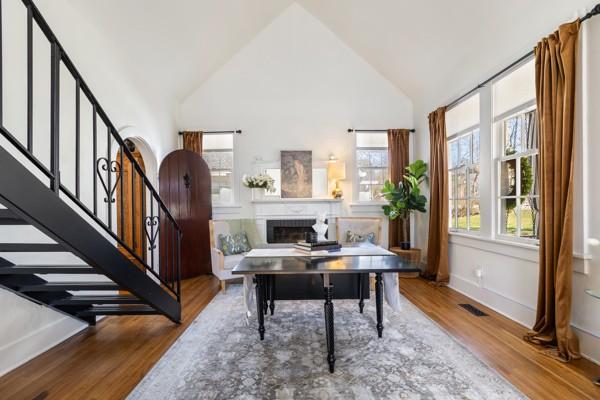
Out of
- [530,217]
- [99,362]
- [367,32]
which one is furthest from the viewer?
[367,32]

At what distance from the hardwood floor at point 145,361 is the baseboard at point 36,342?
62 mm

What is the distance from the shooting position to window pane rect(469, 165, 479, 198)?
375 centimetres

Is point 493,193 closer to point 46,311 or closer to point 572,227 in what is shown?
point 572,227

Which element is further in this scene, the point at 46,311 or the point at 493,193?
the point at 493,193

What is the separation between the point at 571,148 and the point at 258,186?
3.98 meters

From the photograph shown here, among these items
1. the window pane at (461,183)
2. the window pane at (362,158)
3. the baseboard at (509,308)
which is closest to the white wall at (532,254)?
the baseboard at (509,308)

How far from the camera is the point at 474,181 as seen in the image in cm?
381

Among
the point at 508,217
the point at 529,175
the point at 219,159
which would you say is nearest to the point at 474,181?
the point at 508,217

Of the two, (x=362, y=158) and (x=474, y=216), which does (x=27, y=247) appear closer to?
(x=474, y=216)

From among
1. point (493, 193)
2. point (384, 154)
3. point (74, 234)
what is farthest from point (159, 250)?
point (493, 193)

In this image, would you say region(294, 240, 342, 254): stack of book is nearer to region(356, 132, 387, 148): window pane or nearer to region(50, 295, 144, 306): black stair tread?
region(50, 295, 144, 306): black stair tread

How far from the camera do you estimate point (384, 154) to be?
554cm

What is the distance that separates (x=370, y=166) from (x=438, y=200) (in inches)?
61.3

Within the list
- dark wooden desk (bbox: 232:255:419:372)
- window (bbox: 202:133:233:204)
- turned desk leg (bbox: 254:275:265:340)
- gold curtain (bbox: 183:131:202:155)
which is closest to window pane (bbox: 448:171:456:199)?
dark wooden desk (bbox: 232:255:419:372)
